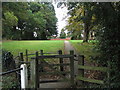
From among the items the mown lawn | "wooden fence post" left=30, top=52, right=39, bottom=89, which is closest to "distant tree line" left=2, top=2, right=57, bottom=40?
the mown lawn

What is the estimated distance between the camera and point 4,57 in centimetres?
580

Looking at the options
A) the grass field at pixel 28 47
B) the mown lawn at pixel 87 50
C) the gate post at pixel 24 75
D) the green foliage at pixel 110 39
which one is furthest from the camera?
the grass field at pixel 28 47

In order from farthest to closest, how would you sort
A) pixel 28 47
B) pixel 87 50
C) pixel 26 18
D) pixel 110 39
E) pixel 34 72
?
pixel 28 47, pixel 26 18, pixel 87 50, pixel 110 39, pixel 34 72

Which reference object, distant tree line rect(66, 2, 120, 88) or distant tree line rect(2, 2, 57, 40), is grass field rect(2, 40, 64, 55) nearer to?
distant tree line rect(2, 2, 57, 40)

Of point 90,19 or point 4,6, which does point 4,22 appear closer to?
point 4,6

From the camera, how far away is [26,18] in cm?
1217

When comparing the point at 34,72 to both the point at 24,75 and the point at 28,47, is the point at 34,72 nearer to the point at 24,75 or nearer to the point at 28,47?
the point at 24,75

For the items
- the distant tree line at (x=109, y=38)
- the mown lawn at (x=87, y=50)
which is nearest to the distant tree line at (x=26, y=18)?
the mown lawn at (x=87, y=50)

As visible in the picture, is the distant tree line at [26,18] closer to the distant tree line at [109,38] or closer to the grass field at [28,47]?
the grass field at [28,47]

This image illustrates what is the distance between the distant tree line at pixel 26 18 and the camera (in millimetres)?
9148

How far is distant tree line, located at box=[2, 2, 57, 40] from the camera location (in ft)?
30.0

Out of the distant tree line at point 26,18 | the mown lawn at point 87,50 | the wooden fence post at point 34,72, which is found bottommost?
the wooden fence post at point 34,72

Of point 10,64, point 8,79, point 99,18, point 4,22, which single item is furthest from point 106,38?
point 4,22

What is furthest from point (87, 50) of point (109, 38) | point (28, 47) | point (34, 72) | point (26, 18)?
point (28, 47)
